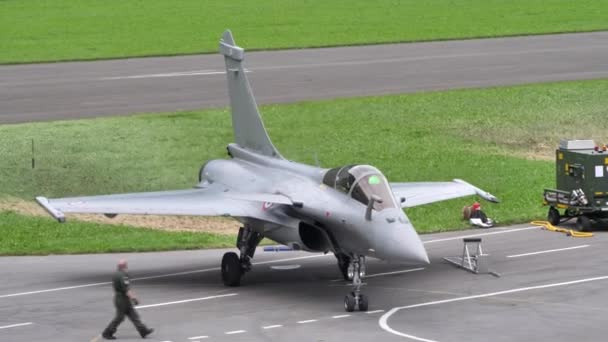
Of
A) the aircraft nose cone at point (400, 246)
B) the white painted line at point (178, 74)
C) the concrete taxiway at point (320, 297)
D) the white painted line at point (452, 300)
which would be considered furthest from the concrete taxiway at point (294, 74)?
the aircraft nose cone at point (400, 246)

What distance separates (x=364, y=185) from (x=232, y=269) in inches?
186

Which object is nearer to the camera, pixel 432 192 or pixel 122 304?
pixel 122 304

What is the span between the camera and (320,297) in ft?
103

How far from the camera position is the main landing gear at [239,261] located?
32.9 m

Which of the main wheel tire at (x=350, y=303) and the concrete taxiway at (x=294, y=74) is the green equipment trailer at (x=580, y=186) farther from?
the concrete taxiway at (x=294, y=74)

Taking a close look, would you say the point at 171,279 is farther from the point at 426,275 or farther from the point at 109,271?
the point at 426,275

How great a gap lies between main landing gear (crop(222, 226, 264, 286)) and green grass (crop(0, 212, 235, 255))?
556 cm

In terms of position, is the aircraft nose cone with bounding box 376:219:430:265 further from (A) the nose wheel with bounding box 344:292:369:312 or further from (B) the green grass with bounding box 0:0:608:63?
(B) the green grass with bounding box 0:0:608:63

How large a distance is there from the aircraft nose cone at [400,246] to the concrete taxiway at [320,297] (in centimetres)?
138

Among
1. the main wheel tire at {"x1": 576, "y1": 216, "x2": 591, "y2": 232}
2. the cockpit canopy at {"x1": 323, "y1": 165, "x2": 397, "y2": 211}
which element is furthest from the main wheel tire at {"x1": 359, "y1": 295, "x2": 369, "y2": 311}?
the main wheel tire at {"x1": 576, "y1": 216, "x2": 591, "y2": 232}

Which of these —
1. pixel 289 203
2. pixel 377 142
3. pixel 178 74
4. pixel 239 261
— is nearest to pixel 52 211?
pixel 239 261

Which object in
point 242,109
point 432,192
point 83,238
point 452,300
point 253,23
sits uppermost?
point 253,23

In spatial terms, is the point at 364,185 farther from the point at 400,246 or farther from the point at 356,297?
the point at 356,297

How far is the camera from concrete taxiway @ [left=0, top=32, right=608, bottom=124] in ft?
182
